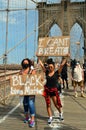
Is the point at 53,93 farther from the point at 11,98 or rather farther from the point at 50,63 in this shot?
the point at 11,98

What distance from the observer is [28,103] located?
805 centimetres

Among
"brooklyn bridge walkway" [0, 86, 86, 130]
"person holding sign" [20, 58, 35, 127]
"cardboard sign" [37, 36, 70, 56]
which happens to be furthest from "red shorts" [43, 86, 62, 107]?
"cardboard sign" [37, 36, 70, 56]

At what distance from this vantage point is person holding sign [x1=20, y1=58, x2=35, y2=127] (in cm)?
794

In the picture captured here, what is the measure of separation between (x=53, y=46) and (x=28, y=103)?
2.73m

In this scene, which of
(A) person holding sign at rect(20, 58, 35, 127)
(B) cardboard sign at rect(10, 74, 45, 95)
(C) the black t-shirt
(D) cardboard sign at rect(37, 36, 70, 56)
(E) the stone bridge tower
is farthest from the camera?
(E) the stone bridge tower

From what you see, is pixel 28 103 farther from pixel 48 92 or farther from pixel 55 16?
pixel 55 16

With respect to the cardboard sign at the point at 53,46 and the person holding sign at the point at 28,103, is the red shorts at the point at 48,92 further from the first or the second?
the cardboard sign at the point at 53,46

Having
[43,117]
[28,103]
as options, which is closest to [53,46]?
[43,117]

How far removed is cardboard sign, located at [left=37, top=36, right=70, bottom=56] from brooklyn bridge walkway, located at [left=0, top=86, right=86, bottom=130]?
148 cm

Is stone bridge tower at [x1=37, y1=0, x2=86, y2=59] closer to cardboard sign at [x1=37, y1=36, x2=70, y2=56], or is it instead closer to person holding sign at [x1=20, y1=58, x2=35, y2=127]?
cardboard sign at [x1=37, y1=36, x2=70, y2=56]

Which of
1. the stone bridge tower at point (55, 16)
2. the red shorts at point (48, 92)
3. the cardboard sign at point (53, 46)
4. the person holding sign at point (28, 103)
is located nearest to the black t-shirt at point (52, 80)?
the red shorts at point (48, 92)

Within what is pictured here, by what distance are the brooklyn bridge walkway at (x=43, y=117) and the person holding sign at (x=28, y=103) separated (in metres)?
0.15

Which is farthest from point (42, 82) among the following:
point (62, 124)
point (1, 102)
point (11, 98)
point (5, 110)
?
point (11, 98)

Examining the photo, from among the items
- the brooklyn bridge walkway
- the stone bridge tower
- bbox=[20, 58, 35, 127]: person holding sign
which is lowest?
the brooklyn bridge walkway
